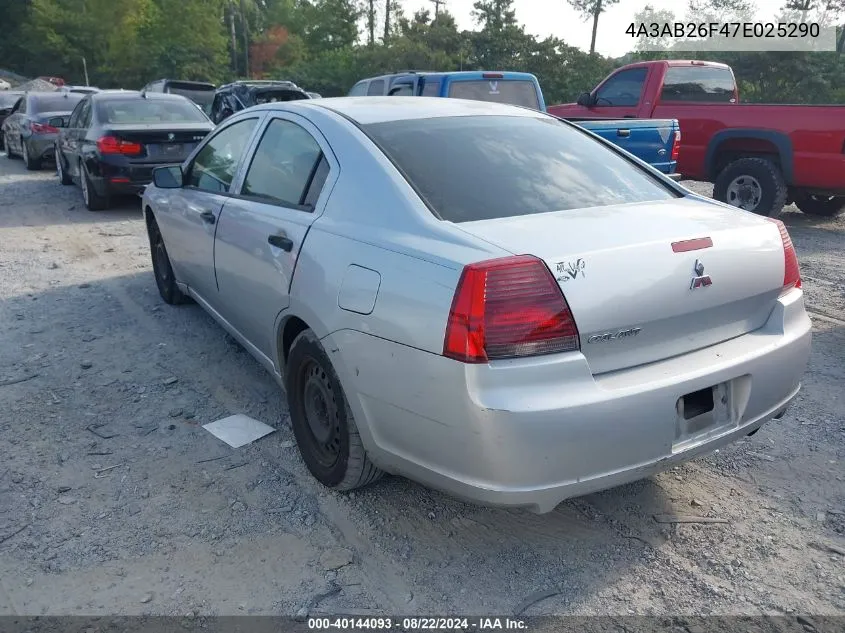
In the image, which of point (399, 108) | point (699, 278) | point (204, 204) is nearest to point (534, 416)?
point (699, 278)

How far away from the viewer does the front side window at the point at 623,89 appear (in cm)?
1014

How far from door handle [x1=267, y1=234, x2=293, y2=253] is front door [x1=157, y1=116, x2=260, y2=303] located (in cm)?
88

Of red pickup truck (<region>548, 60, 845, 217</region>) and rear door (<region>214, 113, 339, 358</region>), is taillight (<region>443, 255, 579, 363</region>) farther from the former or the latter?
red pickup truck (<region>548, 60, 845, 217</region>)

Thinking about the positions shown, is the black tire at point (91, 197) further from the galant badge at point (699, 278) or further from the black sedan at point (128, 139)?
the galant badge at point (699, 278)

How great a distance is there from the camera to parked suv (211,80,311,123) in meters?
13.8

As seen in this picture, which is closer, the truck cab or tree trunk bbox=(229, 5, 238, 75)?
the truck cab

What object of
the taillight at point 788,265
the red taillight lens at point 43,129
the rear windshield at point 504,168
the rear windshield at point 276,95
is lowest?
the red taillight lens at point 43,129

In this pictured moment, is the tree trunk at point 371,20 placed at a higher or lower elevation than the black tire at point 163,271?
higher

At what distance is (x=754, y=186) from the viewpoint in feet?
28.4

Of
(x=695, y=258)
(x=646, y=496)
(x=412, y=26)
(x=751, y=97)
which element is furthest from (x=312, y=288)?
(x=412, y=26)

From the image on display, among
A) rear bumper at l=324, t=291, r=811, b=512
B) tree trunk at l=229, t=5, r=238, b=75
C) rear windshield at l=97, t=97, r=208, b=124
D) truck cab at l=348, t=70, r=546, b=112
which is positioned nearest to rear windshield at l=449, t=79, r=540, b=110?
truck cab at l=348, t=70, r=546, b=112

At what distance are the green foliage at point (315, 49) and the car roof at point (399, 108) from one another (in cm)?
3049

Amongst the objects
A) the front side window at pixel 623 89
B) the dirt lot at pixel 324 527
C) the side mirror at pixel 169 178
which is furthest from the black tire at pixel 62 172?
the front side window at pixel 623 89

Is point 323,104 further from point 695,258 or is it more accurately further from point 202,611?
point 202,611
